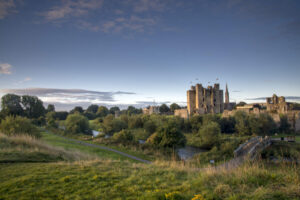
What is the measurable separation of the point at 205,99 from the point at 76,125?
49879 mm

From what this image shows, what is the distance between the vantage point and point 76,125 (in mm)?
39906

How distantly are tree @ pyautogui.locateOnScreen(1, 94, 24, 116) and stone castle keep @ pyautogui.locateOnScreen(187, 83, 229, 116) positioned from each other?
61.9 m

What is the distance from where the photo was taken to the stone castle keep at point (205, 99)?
211 ft

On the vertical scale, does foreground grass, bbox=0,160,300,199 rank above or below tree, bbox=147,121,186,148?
above

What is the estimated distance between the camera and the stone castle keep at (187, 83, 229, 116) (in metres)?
64.4

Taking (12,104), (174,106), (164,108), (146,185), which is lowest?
(164,108)

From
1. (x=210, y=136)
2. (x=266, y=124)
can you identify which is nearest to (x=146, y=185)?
(x=210, y=136)

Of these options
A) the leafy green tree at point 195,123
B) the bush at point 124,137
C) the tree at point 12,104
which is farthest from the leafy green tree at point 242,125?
the tree at point 12,104

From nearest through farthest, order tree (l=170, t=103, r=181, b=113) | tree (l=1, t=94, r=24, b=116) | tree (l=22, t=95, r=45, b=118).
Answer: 1. tree (l=1, t=94, r=24, b=116)
2. tree (l=22, t=95, r=45, b=118)
3. tree (l=170, t=103, r=181, b=113)

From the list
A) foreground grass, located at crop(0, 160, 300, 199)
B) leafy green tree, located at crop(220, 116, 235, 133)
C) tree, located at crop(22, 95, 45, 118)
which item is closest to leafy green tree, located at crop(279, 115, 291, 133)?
leafy green tree, located at crop(220, 116, 235, 133)

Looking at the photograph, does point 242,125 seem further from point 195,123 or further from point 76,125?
point 76,125

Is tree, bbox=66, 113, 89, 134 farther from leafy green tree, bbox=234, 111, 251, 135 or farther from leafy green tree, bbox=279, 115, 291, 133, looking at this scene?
leafy green tree, bbox=279, 115, 291, 133

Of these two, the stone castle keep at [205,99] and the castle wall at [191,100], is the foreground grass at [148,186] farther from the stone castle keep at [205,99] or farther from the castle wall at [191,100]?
the castle wall at [191,100]

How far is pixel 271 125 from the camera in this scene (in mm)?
38906
